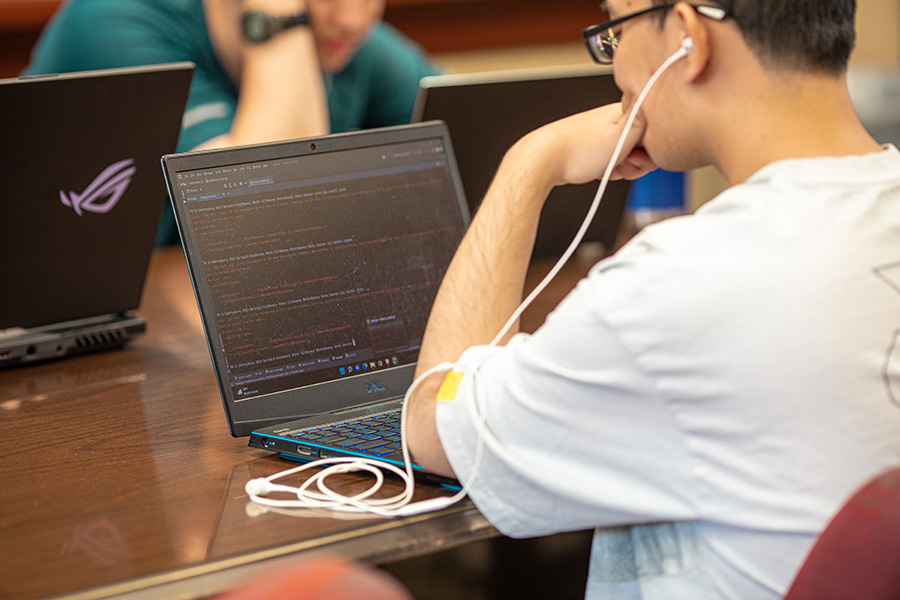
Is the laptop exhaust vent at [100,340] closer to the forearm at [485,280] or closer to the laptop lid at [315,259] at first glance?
the laptop lid at [315,259]

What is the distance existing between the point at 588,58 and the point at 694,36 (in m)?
2.62

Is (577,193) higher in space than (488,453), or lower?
lower

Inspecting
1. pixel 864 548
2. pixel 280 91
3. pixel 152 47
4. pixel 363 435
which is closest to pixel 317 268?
pixel 363 435

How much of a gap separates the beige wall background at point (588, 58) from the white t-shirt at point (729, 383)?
2.58 meters

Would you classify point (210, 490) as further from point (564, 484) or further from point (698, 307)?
point (698, 307)

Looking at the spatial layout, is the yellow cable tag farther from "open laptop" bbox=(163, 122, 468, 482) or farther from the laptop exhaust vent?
the laptop exhaust vent

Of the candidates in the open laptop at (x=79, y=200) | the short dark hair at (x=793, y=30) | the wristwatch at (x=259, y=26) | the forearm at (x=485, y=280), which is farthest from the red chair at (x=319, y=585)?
the wristwatch at (x=259, y=26)

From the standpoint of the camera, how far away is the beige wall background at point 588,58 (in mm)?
3178

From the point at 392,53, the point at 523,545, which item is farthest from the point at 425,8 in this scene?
the point at 523,545

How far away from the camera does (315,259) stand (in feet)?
3.36

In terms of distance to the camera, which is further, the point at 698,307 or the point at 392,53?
the point at 392,53

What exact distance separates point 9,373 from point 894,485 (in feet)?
3.79

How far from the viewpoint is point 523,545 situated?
146 centimetres

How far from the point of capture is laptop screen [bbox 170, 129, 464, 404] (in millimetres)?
973
